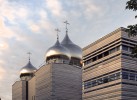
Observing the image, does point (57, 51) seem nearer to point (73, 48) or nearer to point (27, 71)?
point (73, 48)

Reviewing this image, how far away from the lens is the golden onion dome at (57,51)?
380ft

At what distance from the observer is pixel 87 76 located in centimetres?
9069

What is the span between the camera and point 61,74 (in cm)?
10750

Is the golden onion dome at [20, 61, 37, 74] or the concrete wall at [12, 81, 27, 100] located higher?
the golden onion dome at [20, 61, 37, 74]

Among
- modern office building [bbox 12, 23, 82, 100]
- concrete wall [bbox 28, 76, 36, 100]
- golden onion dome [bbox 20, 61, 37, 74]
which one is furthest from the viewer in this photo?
golden onion dome [bbox 20, 61, 37, 74]

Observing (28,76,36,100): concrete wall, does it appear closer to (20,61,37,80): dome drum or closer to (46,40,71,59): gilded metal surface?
(20,61,37,80): dome drum

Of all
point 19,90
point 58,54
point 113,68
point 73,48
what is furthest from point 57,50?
point 19,90

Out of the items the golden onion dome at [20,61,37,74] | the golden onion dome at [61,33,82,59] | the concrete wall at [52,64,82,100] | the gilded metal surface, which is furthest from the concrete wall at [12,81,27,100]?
the concrete wall at [52,64,82,100]

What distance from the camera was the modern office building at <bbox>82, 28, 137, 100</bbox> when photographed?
245 ft

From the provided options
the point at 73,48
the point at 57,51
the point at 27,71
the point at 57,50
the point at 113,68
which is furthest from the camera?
the point at 27,71

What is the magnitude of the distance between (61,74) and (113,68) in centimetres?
3321

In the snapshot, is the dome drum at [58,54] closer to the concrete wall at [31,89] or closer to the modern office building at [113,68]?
the concrete wall at [31,89]

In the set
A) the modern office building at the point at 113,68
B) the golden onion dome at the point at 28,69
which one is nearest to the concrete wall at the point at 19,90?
the golden onion dome at the point at 28,69

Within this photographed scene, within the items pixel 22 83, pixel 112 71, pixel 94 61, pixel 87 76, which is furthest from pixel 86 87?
pixel 22 83
